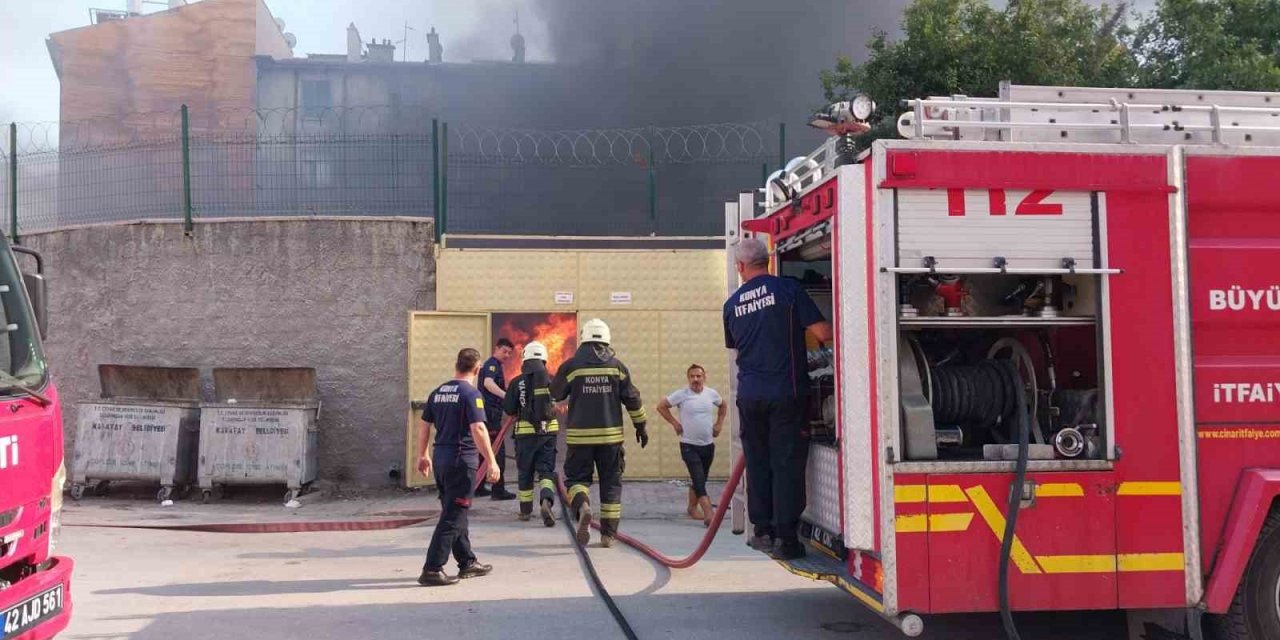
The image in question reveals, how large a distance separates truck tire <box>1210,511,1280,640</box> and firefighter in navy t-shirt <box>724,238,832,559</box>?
200cm

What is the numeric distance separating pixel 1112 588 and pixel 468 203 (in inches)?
425

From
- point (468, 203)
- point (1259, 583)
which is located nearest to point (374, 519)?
point (468, 203)

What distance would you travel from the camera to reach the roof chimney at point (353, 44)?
3616 cm

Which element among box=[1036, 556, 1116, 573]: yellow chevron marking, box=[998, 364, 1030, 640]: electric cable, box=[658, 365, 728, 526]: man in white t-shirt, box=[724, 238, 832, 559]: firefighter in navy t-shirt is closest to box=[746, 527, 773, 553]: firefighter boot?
box=[724, 238, 832, 559]: firefighter in navy t-shirt

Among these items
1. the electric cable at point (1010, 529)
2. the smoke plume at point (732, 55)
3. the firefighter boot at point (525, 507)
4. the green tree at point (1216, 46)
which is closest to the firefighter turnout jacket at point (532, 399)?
the firefighter boot at point (525, 507)

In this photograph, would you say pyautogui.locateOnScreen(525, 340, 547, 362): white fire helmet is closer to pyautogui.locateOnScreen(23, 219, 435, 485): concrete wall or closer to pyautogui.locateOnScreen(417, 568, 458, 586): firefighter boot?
pyautogui.locateOnScreen(417, 568, 458, 586): firefighter boot

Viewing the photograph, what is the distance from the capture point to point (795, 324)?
5.38 m

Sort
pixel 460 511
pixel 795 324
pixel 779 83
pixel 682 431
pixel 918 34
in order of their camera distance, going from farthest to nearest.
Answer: pixel 779 83 < pixel 918 34 < pixel 682 431 < pixel 460 511 < pixel 795 324

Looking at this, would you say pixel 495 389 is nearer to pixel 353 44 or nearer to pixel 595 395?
pixel 595 395

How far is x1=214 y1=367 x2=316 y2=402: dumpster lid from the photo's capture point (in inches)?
458

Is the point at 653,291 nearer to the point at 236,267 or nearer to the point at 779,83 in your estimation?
the point at 236,267

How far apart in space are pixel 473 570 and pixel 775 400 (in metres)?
2.88

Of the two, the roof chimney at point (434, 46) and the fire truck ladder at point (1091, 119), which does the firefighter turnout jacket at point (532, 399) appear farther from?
the roof chimney at point (434, 46)

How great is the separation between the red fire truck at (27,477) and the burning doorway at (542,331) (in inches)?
298
